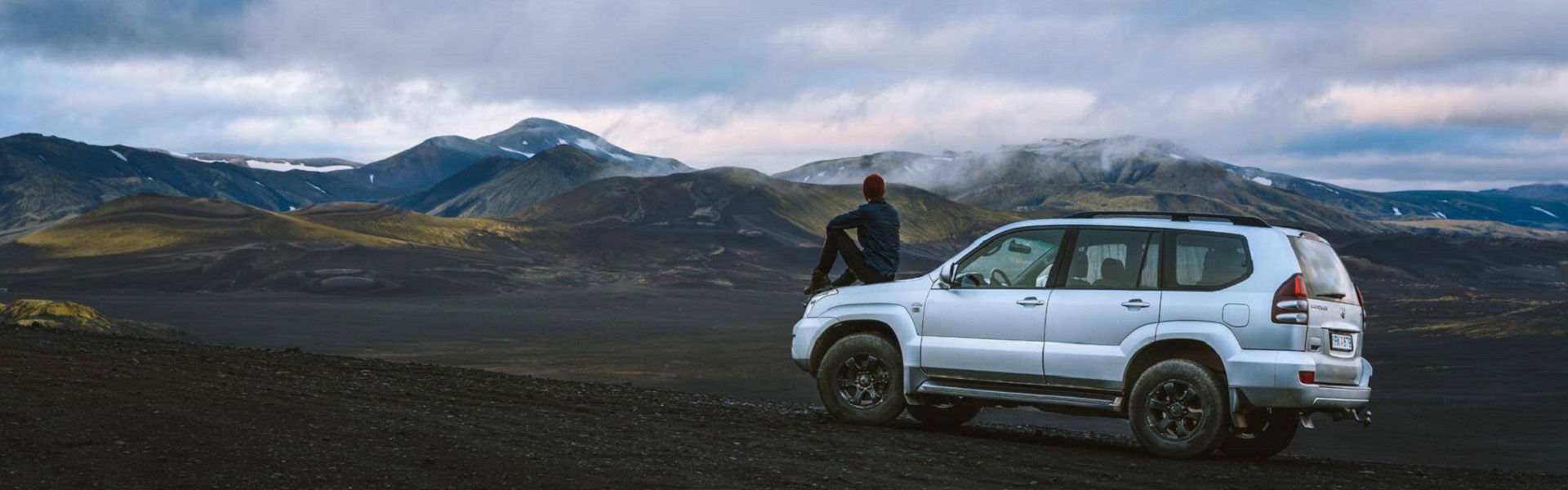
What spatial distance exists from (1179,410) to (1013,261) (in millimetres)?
1849

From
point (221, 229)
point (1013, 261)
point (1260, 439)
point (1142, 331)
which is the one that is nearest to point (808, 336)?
point (1013, 261)

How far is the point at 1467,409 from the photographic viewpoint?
90.6 ft

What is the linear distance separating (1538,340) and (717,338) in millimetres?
27601

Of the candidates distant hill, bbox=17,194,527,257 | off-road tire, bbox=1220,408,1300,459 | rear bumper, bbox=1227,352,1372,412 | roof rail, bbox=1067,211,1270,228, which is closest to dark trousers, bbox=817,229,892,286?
roof rail, bbox=1067,211,1270,228

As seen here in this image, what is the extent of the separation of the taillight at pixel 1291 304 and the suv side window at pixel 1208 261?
0.33 m

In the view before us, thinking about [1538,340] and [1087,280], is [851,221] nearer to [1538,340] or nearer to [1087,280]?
[1087,280]

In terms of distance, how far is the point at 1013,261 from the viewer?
12242 millimetres

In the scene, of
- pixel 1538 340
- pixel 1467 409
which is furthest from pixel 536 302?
pixel 1467 409

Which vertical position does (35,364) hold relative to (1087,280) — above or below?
below

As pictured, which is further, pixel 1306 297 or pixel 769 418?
pixel 769 418

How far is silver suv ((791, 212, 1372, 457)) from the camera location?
35.4ft

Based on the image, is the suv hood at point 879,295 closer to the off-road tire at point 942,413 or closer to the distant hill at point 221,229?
the off-road tire at point 942,413

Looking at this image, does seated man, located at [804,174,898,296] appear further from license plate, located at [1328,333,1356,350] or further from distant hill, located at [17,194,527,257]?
distant hill, located at [17,194,527,257]

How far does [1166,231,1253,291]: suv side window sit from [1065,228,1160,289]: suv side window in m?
0.17
